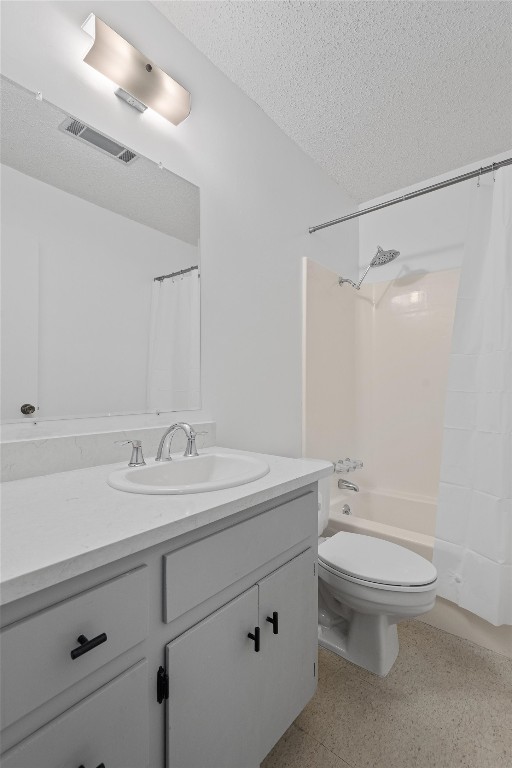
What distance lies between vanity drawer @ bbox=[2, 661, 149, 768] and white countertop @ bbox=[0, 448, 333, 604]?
0.22 m

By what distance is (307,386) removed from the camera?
1959 mm

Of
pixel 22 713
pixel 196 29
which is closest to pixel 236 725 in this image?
pixel 22 713

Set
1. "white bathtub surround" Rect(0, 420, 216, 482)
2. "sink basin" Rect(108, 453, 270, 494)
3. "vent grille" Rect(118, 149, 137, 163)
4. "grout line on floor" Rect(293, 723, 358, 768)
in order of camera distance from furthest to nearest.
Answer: "vent grille" Rect(118, 149, 137, 163), "grout line on floor" Rect(293, 723, 358, 768), "white bathtub surround" Rect(0, 420, 216, 482), "sink basin" Rect(108, 453, 270, 494)

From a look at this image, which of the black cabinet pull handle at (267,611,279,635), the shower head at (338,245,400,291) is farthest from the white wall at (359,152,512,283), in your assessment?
the black cabinet pull handle at (267,611,279,635)

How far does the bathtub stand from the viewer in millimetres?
1736

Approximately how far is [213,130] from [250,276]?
1.99 ft

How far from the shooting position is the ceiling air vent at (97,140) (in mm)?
1086

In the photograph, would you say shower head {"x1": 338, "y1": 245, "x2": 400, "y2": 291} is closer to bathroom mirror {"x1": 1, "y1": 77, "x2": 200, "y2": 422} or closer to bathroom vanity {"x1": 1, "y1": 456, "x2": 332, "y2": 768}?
bathroom mirror {"x1": 1, "y1": 77, "x2": 200, "y2": 422}

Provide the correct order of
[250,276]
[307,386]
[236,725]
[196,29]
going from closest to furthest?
[236,725] < [196,29] < [250,276] < [307,386]

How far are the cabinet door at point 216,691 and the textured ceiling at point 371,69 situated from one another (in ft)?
6.32

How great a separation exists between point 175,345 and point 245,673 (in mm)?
1023

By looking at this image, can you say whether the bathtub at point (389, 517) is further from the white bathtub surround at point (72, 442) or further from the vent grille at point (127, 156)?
the vent grille at point (127, 156)

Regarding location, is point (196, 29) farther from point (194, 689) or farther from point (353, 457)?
point (353, 457)

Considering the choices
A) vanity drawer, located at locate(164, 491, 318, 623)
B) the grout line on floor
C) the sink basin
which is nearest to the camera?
vanity drawer, located at locate(164, 491, 318, 623)
